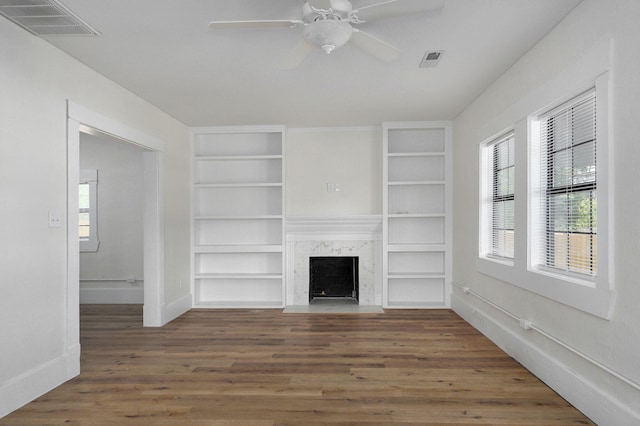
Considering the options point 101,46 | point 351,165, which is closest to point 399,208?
point 351,165

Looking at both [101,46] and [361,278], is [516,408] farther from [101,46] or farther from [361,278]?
[101,46]

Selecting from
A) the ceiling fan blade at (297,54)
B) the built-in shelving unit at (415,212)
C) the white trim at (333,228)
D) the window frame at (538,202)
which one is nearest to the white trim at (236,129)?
the white trim at (333,228)

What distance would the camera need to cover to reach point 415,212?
548 cm

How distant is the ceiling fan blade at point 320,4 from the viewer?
2031mm

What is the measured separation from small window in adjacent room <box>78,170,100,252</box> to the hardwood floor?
1.68m

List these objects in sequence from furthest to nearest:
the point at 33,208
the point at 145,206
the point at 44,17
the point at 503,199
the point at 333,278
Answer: the point at 333,278 → the point at 145,206 → the point at 503,199 → the point at 33,208 → the point at 44,17

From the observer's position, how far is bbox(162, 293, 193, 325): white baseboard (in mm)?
4621

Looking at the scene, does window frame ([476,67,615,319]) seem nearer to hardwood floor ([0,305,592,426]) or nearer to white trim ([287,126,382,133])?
hardwood floor ([0,305,592,426])

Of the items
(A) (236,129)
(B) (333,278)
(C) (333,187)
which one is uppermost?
(A) (236,129)

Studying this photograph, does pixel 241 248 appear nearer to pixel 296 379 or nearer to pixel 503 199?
pixel 296 379

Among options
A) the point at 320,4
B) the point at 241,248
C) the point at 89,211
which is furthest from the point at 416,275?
the point at 89,211

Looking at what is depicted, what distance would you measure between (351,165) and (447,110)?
5.04ft

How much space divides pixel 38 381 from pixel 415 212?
180 inches

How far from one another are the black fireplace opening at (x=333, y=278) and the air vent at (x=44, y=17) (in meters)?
3.98
